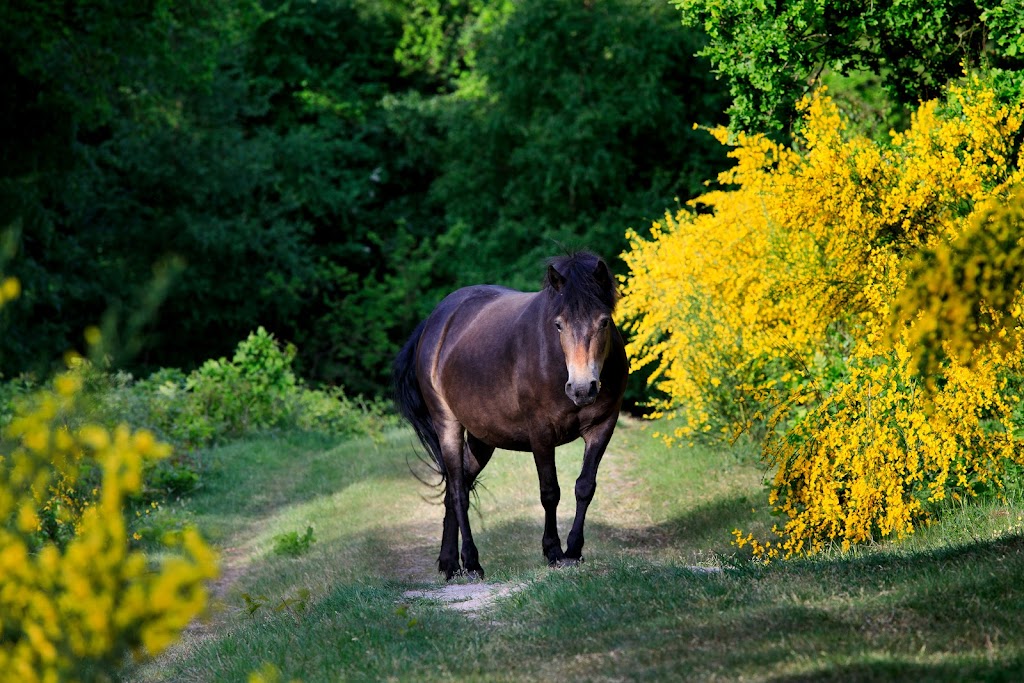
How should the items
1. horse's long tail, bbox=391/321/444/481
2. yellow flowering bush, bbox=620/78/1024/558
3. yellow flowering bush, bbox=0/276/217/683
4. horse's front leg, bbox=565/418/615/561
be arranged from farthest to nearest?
horse's long tail, bbox=391/321/444/481 → horse's front leg, bbox=565/418/615/561 → yellow flowering bush, bbox=620/78/1024/558 → yellow flowering bush, bbox=0/276/217/683

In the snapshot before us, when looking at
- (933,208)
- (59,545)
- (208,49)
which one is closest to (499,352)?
(933,208)

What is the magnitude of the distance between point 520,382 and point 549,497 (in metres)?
0.84

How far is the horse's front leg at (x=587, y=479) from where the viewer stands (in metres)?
8.56

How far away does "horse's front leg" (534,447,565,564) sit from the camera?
8695 millimetres

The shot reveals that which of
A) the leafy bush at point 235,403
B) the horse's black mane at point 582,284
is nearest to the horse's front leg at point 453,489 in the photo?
the horse's black mane at point 582,284

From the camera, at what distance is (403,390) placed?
10562mm

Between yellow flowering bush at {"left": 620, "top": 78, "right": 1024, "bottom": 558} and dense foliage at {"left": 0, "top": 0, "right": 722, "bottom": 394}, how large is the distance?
14.1 meters

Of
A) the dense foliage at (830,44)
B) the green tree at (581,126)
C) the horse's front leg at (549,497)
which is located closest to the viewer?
the horse's front leg at (549,497)

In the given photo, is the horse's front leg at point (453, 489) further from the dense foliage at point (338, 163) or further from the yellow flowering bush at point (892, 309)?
the dense foliage at point (338, 163)

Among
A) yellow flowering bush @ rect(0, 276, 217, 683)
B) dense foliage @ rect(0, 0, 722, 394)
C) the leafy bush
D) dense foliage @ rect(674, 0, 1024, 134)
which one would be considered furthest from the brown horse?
dense foliage @ rect(0, 0, 722, 394)

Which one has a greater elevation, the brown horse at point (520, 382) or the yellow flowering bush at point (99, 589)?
the yellow flowering bush at point (99, 589)

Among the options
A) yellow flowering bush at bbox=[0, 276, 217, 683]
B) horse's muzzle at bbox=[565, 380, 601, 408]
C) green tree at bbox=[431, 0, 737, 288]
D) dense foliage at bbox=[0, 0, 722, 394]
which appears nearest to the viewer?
yellow flowering bush at bbox=[0, 276, 217, 683]

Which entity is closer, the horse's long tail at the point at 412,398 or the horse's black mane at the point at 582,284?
the horse's black mane at the point at 582,284

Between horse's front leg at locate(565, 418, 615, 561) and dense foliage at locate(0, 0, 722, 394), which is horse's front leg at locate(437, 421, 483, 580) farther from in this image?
dense foliage at locate(0, 0, 722, 394)
